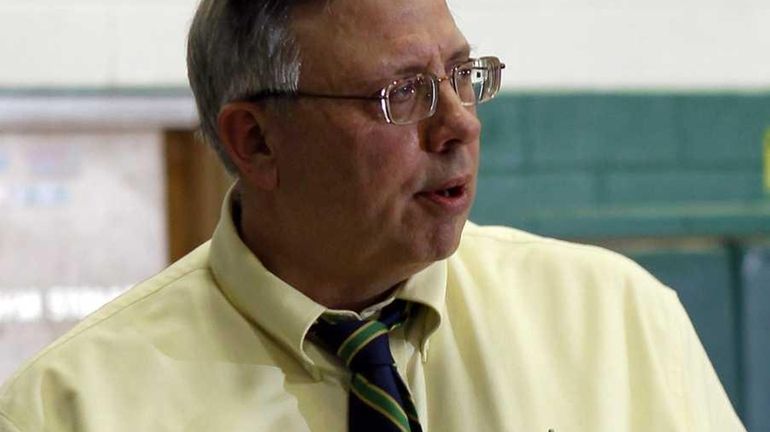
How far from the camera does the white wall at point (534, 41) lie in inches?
111

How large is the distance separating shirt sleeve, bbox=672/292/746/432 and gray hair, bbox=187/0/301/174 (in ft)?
1.61

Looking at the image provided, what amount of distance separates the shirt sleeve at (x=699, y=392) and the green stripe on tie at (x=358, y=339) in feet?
1.05

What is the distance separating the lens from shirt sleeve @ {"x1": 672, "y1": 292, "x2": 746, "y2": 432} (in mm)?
1378

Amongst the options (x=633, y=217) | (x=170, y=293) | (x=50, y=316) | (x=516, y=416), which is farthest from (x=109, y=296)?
(x=516, y=416)

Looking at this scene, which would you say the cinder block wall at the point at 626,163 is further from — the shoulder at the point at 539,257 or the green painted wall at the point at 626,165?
the shoulder at the point at 539,257

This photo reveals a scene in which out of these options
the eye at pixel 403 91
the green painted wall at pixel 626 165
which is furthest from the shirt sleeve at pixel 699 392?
the green painted wall at pixel 626 165

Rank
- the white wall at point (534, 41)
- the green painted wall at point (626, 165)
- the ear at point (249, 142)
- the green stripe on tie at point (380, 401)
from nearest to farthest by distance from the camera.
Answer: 1. the green stripe on tie at point (380, 401)
2. the ear at point (249, 142)
3. the white wall at point (534, 41)
4. the green painted wall at point (626, 165)

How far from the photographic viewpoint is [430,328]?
54.8 inches

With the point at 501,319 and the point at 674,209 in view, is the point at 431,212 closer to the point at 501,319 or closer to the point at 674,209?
the point at 501,319

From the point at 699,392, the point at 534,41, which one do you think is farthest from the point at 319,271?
the point at 534,41

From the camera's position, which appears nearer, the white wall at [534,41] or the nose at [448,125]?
the nose at [448,125]

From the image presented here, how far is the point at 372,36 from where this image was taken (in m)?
1.31

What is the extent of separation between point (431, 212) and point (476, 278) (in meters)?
0.19

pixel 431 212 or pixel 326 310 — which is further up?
pixel 431 212
